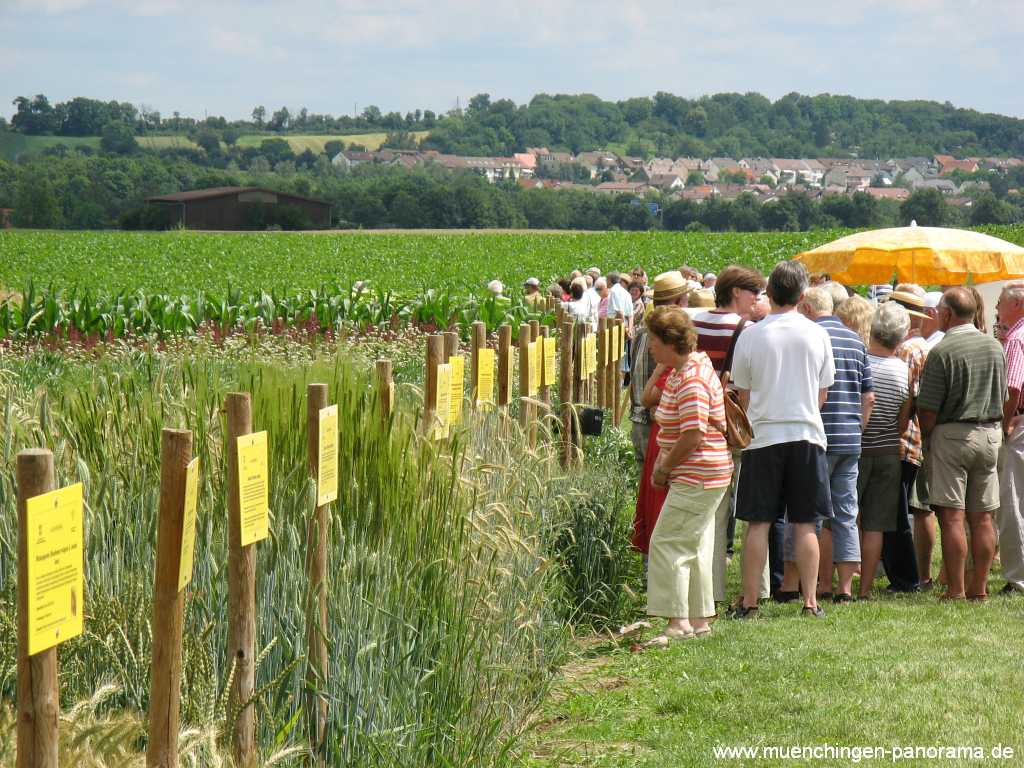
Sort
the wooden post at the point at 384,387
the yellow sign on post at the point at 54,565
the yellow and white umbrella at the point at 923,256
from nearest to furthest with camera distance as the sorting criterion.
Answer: the yellow sign on post at the point at 54,565
the wooden post at the point at 384,387
the yellow and white umbrella at the point at 923,256

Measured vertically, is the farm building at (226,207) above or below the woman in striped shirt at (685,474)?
above

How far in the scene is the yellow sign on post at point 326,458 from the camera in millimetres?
3721

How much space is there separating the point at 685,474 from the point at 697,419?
0.33m

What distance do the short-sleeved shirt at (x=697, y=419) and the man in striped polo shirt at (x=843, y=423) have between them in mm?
946

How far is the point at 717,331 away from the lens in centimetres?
727

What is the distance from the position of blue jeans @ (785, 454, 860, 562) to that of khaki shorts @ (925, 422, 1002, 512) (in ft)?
1.60

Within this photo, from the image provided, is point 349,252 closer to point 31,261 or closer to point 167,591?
point 31,261

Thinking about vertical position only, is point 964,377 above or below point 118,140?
below

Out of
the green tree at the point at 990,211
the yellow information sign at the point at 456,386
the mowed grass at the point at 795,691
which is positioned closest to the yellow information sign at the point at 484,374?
the yellow information sign at the point at 456,386

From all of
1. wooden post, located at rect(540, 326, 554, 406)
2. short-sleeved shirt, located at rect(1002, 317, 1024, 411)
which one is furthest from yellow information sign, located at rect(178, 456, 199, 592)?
short-sleeved shirt, located at rect(1002, 317, 1024, 411)

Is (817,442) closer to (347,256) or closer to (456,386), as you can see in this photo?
(456,386)

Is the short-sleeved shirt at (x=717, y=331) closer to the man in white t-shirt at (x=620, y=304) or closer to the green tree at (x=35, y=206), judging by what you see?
the man in white t-shirt at (x=620, y=304)

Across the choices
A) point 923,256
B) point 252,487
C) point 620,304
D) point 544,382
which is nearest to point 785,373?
point 544,382

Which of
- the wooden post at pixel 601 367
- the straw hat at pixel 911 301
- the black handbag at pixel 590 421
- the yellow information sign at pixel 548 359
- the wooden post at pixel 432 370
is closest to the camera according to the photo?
the wooden post at pixel 432 370
